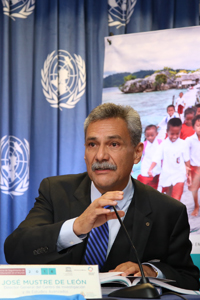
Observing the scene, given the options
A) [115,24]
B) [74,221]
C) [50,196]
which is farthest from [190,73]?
[74,221]

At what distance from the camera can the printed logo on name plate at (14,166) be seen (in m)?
3.22

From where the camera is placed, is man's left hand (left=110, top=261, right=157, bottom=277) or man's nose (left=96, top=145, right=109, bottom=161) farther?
man's nose (left=96, top=145, right=109, bottom=161)

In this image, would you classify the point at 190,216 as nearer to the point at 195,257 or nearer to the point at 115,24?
the point at 195,257

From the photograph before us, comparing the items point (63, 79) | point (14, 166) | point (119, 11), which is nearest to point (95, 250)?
point (14, 166)

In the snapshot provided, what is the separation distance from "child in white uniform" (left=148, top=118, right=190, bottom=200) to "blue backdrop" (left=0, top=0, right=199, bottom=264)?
32.6 inches

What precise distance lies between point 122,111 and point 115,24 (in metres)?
1.73

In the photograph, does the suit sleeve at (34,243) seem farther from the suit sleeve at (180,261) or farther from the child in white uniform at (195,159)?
the child in white uniform at (195,159)

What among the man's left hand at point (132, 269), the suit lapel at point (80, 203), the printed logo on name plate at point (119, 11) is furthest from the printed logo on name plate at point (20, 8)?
the man's left hand at point (132, 269)

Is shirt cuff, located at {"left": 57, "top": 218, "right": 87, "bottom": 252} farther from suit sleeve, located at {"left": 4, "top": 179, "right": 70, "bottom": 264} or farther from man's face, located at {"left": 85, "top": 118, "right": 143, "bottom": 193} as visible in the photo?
man's face, located at {"left": 85, "top": 118, "right": 143, "bottom": 193}

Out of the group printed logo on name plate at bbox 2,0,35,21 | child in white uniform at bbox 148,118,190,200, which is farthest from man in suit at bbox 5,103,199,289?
printed logo on name plate at bbox 2,0,35,21

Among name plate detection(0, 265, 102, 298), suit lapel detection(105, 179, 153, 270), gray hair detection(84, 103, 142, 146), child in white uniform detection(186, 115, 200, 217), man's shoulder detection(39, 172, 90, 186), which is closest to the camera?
name plate detection(0, 265, 102, 298)

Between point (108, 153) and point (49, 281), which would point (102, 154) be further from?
point (49, 281)

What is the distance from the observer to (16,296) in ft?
3.30

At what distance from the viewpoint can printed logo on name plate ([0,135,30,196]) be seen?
3223mm
